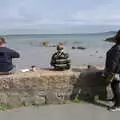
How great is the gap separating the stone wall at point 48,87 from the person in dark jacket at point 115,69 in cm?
54

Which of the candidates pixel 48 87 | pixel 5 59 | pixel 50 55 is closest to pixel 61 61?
pixel 48 87

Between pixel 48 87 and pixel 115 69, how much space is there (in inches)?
53.9

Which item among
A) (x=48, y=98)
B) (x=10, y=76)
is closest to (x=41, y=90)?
(x=48, y=98)

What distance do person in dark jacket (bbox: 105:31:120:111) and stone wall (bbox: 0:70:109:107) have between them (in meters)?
0.54

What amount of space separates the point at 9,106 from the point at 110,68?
6.86ft

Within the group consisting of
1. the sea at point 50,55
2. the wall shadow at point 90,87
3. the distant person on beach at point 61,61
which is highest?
the distant person on beach at point 61,61

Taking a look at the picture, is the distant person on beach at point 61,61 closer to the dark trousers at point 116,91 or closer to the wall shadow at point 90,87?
the wall shadow at point 90,87

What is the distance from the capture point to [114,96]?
7121 millimetres

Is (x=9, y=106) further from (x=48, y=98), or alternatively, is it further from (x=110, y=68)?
(x=110, y=68)

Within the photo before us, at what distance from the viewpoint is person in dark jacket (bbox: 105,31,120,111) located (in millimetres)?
6812

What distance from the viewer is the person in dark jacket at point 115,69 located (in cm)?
681

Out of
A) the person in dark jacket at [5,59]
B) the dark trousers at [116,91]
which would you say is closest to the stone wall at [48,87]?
the person in dark jacket at [5,59]

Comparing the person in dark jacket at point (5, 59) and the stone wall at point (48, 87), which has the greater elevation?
the person in dark jacket at point (5, 59)

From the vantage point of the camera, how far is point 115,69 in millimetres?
6848
